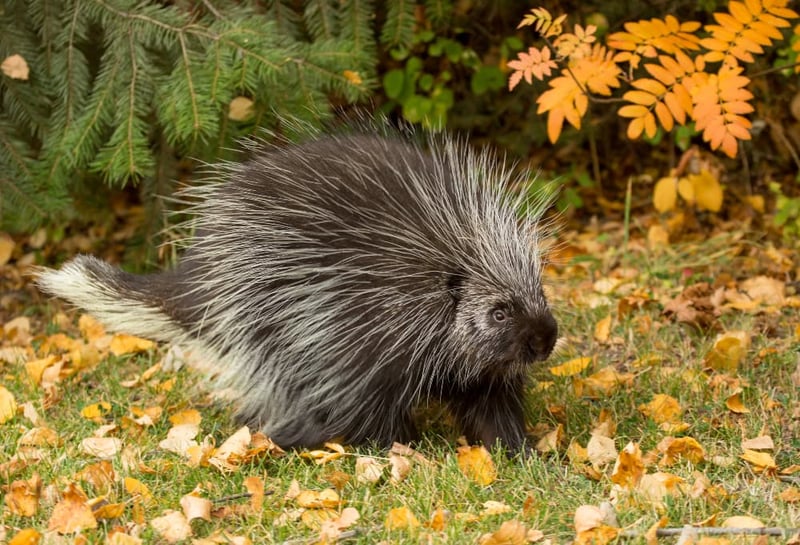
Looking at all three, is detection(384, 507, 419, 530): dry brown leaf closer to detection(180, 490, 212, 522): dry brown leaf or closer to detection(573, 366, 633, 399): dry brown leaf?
detection(180, 490, 212, 522): dry brown leaf

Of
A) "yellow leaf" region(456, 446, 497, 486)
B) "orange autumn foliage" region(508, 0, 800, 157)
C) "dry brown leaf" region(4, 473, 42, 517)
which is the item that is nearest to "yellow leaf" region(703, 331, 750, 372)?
"orange autumn foliage" region(508, 0, 800, 157)

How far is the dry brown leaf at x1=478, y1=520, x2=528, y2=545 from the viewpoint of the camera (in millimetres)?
3152

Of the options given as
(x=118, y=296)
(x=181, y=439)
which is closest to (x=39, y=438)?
(x=181, y=439)

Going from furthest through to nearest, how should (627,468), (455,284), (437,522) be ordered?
(455,284)
(627,468)
(437,522)

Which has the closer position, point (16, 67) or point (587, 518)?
point (587, 518)

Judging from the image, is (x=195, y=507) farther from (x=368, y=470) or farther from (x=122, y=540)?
(x=368, y=470)

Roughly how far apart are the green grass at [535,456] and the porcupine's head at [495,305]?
0.40 metres

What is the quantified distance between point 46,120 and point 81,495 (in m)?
2.92

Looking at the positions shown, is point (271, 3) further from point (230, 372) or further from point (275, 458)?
point (275, 458)

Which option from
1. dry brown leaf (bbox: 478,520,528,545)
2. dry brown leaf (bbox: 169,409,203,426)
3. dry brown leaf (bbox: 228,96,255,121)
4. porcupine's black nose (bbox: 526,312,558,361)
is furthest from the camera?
dry brown leaf (bbox: 228,96,255,121)

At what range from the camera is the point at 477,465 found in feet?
12.7

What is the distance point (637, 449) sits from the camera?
3.77m

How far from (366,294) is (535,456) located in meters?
0.93

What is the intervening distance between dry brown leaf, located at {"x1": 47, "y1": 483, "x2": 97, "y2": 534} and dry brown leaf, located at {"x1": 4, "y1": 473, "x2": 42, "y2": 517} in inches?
4.1
